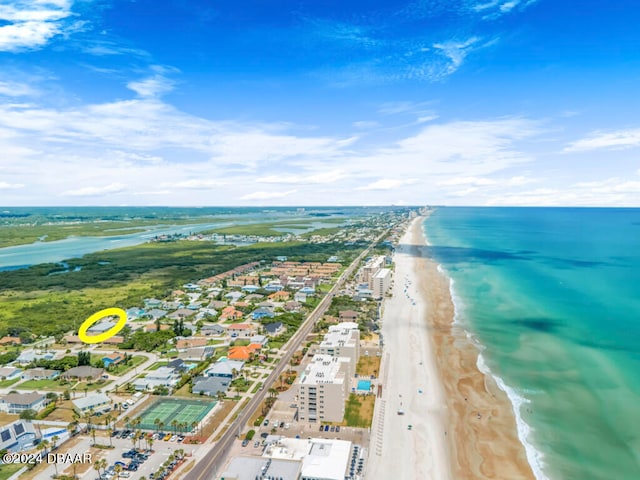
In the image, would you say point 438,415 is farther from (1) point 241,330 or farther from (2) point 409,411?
(1) point 241,330

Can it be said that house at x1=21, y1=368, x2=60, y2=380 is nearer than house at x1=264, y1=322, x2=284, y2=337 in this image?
Yes

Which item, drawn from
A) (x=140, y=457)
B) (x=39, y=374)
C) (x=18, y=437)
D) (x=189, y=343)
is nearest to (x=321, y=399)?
(x=140, y=457)

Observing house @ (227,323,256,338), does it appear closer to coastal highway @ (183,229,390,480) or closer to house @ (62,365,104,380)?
coastal highway @ (183,229,390,480)

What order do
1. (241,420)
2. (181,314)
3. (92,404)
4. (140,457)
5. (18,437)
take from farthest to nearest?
(181,314) < (92,404) < (241,420) < (18,437) < (140,457)

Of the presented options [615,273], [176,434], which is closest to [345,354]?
[176,434]

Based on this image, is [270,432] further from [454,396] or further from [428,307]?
[428,307]

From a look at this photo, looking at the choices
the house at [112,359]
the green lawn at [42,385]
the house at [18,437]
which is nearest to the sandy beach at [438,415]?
the house at [18,437]

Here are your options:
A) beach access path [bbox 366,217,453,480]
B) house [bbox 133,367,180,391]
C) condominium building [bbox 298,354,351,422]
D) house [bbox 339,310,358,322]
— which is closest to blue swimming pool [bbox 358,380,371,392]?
beach access path [bbox 366,217,453,480]
